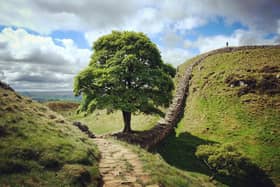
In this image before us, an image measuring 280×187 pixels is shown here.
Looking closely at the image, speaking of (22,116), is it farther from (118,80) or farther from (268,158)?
(268,158)

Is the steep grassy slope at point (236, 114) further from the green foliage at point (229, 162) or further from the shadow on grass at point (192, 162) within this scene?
the green foliage at point (229, 162)

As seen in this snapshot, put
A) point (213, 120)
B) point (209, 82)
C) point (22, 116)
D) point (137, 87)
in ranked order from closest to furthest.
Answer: point (22, 116)
point (137, 87)
point (213, 120)
point (209, 82)

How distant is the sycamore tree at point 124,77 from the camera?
2312 centimetres

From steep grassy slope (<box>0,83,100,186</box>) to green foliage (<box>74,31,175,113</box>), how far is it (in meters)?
8.94

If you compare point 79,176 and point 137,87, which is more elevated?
point 137,87

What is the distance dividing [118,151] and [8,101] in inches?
342

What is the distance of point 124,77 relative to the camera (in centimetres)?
2397

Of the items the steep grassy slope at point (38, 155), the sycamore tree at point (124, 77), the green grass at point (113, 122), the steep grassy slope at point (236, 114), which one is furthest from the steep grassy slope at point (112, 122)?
the steep grassy slope at point (38, 155)

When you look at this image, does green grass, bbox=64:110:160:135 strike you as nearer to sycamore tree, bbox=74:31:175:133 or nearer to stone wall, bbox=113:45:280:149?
stone wall, bbox=113:45:280:149

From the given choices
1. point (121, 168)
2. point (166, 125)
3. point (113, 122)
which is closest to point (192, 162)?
point (166, 125)

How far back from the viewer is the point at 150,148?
23.4m

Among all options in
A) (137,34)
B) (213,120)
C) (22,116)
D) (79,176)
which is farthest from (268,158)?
(22,116)

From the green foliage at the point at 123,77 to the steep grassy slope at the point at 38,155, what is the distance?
894 centimetres

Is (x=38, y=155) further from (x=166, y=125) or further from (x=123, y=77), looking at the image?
(x=166, y=125)
